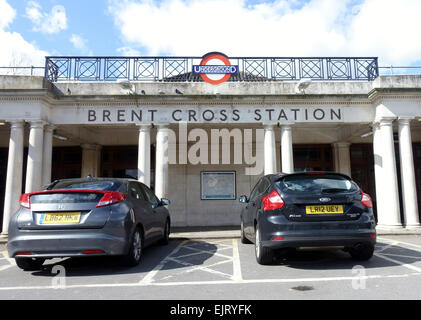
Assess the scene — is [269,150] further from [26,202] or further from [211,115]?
[26,202]

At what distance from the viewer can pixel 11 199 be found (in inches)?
380

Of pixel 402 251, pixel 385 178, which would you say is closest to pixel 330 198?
pixel 402 251

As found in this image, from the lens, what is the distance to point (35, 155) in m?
9.96

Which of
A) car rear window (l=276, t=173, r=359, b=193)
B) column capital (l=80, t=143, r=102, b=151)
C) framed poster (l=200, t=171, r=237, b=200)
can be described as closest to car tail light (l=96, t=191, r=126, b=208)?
car rear window (l=276, t=173, r=359, b=193)

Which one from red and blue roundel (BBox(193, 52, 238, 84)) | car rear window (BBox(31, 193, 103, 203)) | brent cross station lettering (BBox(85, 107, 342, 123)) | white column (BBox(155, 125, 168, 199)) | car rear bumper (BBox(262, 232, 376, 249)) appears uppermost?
red and blue roundel (BBox(193, 52, 238, 84))

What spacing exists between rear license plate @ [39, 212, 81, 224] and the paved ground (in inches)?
33.1

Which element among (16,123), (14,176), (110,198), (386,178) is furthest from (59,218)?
(386,178)

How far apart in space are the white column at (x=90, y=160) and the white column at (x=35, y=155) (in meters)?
3.46

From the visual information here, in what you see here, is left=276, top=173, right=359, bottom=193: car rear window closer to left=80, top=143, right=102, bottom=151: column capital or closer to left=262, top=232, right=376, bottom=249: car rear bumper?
left=262, top=232, right=376, bottom=249: car rear bumper

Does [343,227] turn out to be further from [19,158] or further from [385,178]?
[19,158]

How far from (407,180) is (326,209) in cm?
695

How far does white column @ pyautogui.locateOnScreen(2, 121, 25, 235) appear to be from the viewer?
9.64 m

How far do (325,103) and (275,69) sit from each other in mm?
2205

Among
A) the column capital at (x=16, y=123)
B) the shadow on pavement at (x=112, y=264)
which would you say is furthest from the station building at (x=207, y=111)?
the shadow on pavement at (x=112, y=264)
